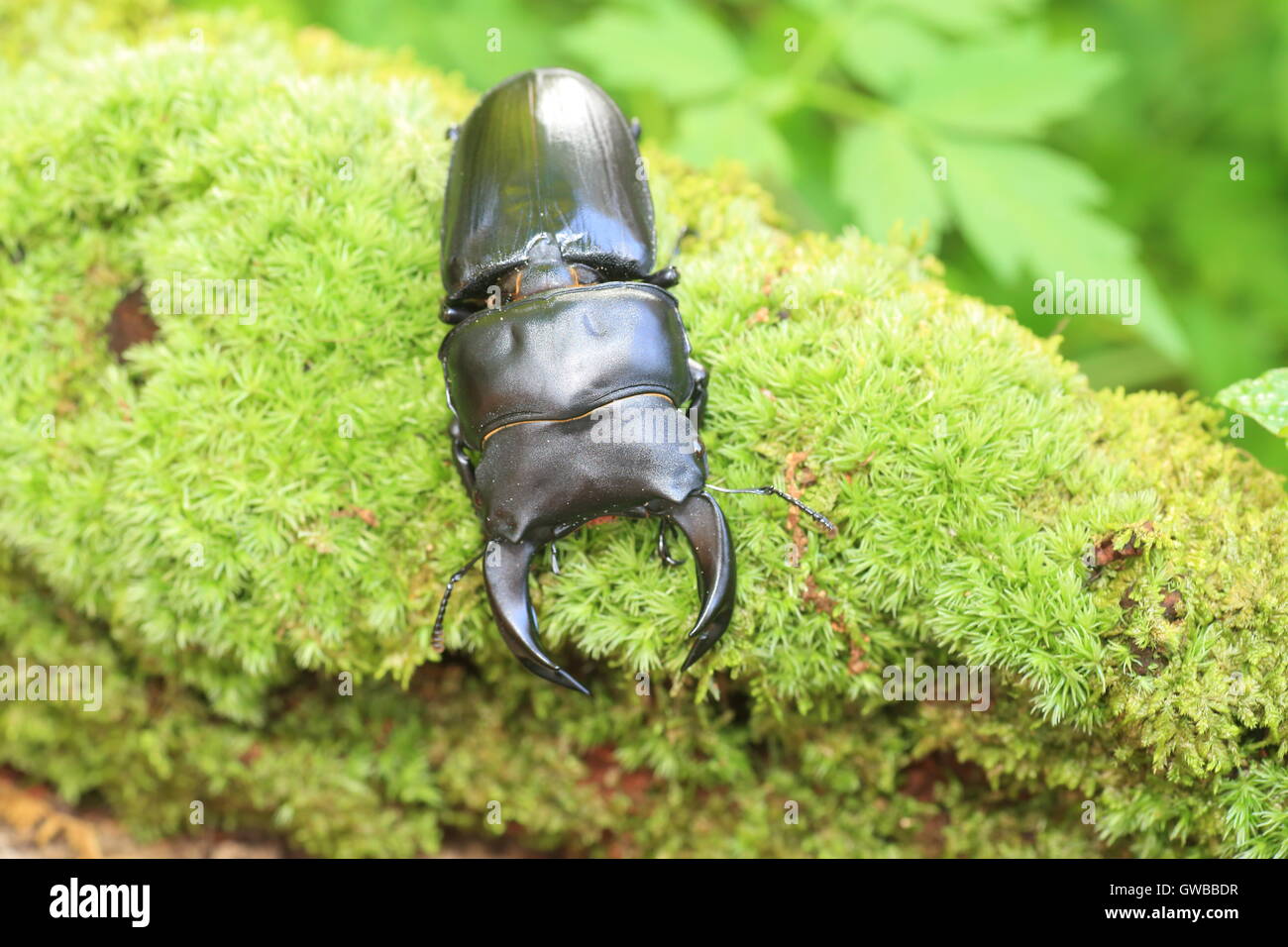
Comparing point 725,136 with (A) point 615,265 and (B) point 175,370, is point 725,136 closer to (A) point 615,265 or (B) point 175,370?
(A) point 615,265

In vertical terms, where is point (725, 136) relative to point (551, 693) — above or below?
above

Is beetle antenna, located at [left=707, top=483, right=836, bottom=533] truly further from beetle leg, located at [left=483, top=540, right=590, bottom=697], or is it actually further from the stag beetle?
beetle leg, located at [left=483, top=540, right=590, bottom=697]

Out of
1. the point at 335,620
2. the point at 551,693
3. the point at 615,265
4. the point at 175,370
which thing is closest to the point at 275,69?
the point at 175,370

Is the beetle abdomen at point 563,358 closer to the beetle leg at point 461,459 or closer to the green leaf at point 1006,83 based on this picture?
the beetle leg at point 461,459

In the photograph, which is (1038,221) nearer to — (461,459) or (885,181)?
(885,181)

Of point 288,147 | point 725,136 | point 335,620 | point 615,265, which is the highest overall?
point 725,136

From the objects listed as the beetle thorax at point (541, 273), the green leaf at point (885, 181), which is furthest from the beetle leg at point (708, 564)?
the green leaf at point (885, 181)
